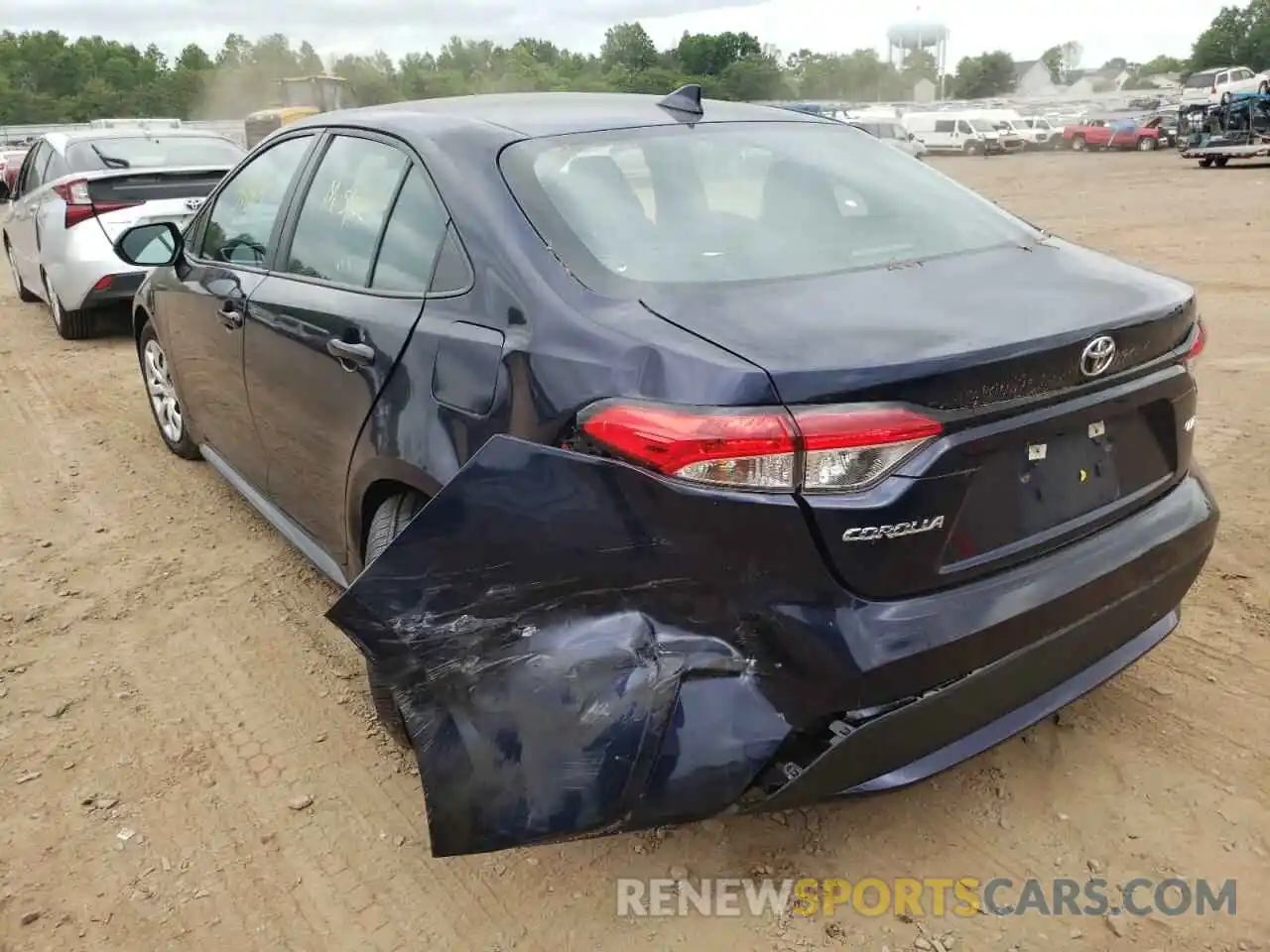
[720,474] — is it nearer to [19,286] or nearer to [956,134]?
[19,286]

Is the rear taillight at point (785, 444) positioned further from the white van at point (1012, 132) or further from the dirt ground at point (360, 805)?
the white van at point (1012, 132)

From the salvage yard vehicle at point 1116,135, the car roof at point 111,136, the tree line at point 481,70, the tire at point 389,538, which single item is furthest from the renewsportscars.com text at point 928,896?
the tree line at point 481,70

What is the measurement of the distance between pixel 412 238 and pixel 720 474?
1261mm

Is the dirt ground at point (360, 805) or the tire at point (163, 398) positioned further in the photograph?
the tire at point (163, 398)

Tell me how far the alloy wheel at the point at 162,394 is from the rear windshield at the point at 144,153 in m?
3.89

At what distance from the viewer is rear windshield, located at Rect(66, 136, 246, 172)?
8422 millimetres

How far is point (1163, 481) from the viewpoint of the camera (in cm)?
242

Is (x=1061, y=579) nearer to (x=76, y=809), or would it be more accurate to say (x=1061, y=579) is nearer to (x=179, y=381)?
(x=76, y=809)

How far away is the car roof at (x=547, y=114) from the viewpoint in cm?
278

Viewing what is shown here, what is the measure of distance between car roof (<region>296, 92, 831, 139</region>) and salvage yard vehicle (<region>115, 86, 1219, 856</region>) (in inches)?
1.5

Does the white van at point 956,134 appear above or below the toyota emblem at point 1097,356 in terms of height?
above

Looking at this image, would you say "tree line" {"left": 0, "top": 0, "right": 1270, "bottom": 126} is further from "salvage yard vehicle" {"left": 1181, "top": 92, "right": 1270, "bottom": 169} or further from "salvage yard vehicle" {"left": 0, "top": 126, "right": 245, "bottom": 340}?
"salvage yard vehicle" {"left": 0, "top": 126, "right": 245, "bottom": 340}

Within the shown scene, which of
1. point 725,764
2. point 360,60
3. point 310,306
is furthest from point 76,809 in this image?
point 360,60

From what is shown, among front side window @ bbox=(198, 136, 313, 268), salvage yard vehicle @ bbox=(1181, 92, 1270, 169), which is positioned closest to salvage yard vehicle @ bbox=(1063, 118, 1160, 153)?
salvage yard vehicle @ bbox=(1181, 92, 1270, 169)
